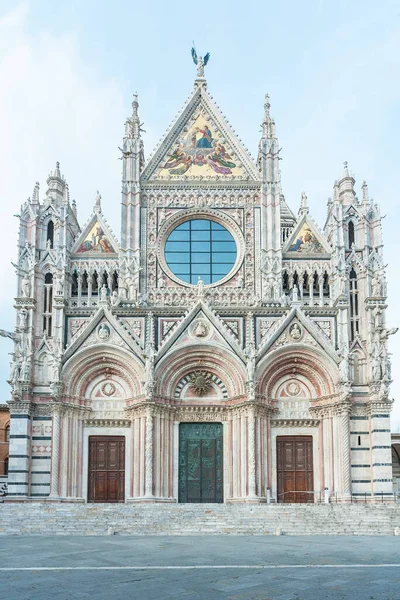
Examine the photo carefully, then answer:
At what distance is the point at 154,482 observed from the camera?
29.5m

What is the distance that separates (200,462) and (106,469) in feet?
13.0

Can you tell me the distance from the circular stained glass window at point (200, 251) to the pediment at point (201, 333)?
92.5 inches

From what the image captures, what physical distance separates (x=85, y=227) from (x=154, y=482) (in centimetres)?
1178

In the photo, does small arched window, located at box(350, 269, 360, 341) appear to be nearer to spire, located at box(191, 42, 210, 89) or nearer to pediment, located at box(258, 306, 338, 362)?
pediment, located at box(258, 306, 338, 362)

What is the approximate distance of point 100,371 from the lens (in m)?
31.4

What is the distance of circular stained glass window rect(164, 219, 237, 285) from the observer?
33.2m

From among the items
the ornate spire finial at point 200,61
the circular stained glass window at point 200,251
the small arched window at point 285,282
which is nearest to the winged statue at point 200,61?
the ornate spire finial at point 200,61

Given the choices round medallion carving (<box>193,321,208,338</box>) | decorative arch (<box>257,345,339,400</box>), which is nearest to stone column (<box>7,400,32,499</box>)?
round medallion carving (<box>193,321,208,338</box>)

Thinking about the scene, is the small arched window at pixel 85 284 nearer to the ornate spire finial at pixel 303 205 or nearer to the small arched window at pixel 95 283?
the small arched window at pixel 95 283

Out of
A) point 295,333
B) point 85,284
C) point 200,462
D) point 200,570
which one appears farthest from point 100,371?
point 200,570

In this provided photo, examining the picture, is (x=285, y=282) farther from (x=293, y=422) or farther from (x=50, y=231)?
(x=50, y=231)

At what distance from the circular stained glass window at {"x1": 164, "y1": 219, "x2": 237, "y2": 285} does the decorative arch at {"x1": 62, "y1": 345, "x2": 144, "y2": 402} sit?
4801 mm

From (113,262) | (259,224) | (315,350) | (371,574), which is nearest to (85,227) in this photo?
(113,262)

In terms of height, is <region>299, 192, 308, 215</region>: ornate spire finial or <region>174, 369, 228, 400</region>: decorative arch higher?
<region>299, 192, 308, 215</region>: ornate spire finial
